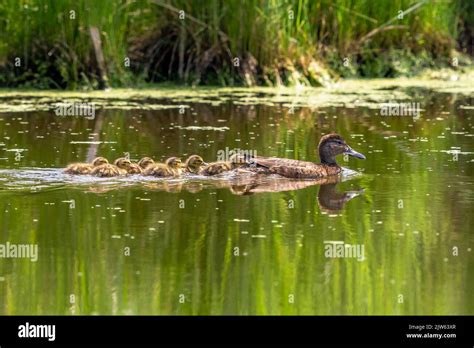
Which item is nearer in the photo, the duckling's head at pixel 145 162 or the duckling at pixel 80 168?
the duckling at pixel 80 168

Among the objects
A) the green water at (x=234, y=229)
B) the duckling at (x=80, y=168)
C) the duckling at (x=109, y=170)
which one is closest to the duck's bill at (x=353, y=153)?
the green water at (x=234, y=229)

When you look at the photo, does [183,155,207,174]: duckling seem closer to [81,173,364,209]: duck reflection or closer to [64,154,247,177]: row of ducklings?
[64,154,247,177]: row of ducklings

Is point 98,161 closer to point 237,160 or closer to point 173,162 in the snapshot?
point 173,162

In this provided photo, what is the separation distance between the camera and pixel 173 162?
10.8m

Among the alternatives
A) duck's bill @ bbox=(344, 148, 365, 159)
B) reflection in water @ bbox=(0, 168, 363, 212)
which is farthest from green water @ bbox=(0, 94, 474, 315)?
duck's bill @ bbox=(344, 148, 365, 159)

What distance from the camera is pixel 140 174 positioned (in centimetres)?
1062

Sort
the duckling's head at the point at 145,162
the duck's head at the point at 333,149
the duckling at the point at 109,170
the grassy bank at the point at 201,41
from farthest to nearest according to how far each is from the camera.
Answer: the grassy bank at the point at 201,41
the duck's head at the point at 333,149
the duckling's head at the point at 145,162
the duckling at the point at 109,170

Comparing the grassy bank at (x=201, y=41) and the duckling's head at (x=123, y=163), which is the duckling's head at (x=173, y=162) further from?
the grassy bank at (x=201, y=41)

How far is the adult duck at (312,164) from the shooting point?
1076 cm

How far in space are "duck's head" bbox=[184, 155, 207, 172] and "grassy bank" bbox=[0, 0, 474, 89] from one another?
5152 mm

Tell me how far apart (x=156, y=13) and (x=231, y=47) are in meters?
1.10

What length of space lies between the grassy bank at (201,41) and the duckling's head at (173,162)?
16.9 feet

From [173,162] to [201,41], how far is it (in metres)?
5.73

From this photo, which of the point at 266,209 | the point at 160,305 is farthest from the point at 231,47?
the point at 160,305
